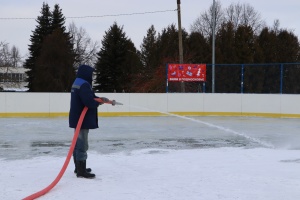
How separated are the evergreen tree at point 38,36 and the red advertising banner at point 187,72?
95.3 feet

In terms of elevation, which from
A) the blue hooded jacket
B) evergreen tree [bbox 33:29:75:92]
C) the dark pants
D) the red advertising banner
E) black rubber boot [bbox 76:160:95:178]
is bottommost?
black rubber boot [bbox 76:160:95:178]

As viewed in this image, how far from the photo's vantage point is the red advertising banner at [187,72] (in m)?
19.7

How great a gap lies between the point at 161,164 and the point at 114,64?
34.7 meters

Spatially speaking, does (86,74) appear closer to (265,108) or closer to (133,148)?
(133,148)

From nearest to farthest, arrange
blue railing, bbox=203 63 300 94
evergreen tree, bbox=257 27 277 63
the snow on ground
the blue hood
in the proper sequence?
the snow on ground < the blue hood < blue railing, bbox=203 63 300 94 < evergreen tree, bbox=257 27 277 63

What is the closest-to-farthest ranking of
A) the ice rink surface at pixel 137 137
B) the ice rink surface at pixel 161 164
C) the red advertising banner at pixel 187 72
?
1. the ice rink surface at pixel 161 164
2. the ice rink surface at pixel 137 137
3. the red advertising banner at pixel 187 72

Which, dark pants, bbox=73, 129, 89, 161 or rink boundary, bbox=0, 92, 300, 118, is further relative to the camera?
rink boundary, bbox=0, 92, 300, 118

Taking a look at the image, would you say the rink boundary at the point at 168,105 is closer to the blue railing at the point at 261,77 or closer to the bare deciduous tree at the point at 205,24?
the blue railing at the point at 261,77

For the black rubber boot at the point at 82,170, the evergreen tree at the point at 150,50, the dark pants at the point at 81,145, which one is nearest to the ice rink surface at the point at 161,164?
the black rubber boot at the point at 82,170

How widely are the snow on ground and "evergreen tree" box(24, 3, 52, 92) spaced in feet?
132

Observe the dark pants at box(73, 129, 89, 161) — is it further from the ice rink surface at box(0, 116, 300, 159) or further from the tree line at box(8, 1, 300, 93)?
the tree line at box(8, 1, 300, 93)

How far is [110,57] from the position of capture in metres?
41.4

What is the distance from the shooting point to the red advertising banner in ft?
64.7

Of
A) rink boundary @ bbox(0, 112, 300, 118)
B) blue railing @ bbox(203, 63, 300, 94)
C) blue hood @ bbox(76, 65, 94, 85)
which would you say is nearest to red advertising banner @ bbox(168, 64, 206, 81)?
blue railing @ bbox(203, 63, 300, 94)
